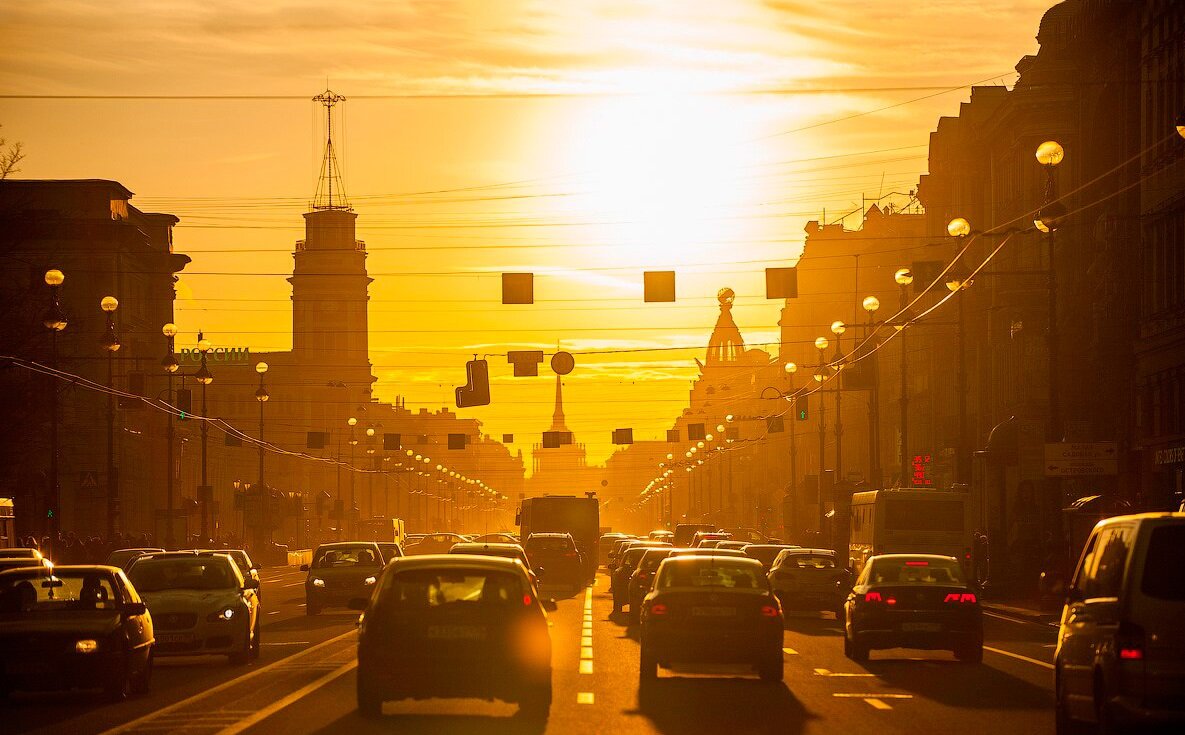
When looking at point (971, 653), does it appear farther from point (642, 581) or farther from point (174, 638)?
point (174, 638)

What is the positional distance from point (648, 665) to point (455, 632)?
6056 mm

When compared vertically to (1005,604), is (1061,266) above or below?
above

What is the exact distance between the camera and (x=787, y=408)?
15738cm

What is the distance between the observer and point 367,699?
59.7 feet

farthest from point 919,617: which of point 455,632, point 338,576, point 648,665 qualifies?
point 338,576

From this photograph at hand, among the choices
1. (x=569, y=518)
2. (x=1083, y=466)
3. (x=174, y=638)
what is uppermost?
(x=1083, y=466)

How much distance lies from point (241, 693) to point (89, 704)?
1.85 metres

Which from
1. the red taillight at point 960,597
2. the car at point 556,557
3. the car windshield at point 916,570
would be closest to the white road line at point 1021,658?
the red taillight at point 960,597

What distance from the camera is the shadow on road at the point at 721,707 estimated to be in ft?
58.0

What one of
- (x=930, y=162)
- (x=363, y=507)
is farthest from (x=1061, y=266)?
(x=363, y=507)

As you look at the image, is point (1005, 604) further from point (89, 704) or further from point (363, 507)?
point (363, 507)

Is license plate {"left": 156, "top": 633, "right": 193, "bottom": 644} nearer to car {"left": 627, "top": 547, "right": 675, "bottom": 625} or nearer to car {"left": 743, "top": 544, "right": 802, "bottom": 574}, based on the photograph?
car {"left": 627, "top": 547, "right": 675, "bottom": 625}

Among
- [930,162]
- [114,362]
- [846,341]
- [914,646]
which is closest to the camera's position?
[914,646]

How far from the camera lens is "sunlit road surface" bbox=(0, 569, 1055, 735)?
17.8 metres
